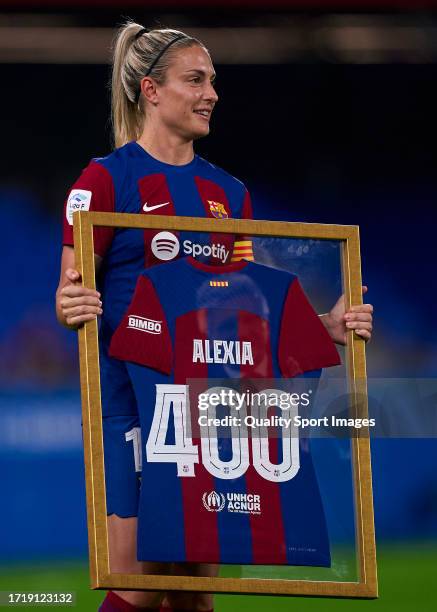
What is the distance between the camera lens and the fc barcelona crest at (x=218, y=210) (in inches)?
117

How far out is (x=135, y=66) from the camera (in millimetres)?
3080

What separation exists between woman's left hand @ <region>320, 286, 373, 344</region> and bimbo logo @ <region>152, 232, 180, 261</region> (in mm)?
347

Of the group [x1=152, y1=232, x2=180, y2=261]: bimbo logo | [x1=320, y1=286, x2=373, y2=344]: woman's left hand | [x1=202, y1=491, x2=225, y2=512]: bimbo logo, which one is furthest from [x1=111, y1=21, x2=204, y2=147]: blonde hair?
[x1=202, y1=491, x2=225, y2=512]: bimbo logo

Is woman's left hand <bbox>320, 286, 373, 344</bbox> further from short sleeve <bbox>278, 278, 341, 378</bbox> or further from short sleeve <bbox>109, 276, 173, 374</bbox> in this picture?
short sleeve <bbox>109, 276, 173, 374</bbox>

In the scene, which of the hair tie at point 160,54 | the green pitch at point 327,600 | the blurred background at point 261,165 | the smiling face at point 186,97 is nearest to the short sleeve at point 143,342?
the smiling face at point 186,97

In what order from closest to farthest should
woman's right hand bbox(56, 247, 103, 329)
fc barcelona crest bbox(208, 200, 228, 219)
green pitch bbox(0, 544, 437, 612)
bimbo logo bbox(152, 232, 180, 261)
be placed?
woman's right hand bbox(56, 247, 103, 329) < bimbo logo bbox(152, 232, 180, 261) < fc barcelona crest bbox(208, 200, 228, 219) < green pitch bbox(0, 544, 437, 612)

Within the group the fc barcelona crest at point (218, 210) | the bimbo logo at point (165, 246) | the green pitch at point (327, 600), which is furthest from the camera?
the green pitch at point (327, 600)

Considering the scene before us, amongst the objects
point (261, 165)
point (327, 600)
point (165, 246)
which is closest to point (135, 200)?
point (165, 246)

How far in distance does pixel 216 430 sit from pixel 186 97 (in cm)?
76

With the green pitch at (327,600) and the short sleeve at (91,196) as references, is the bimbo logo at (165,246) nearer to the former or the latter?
the short sleeve at (91,196)

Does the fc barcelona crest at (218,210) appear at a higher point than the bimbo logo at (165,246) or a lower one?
higher

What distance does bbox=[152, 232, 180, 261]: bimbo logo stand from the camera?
2.84 m

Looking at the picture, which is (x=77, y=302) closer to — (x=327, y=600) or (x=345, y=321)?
(x=345, y=321)

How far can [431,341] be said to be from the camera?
19.8 ft
